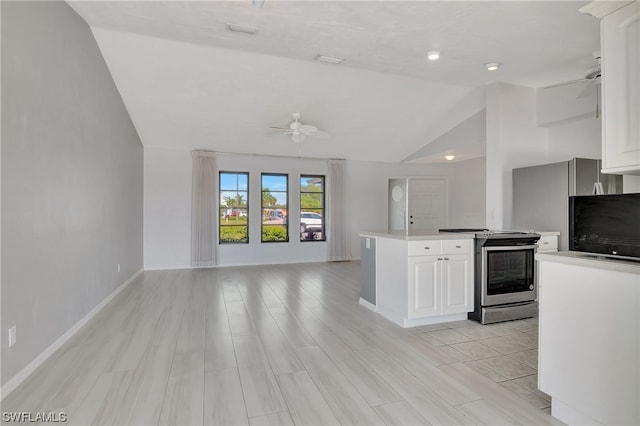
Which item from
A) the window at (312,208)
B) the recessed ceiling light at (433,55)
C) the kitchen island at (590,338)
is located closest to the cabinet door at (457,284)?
the kitchen island at (590,338)

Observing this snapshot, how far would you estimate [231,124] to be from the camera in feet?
20.2

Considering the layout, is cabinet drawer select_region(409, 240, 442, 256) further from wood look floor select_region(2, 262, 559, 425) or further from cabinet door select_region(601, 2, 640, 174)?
cabinet door select_region(601, 2, 640, 174)

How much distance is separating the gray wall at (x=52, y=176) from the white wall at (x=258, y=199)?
2.24 meters

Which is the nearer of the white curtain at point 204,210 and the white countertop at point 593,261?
the white countertop at point 593,261

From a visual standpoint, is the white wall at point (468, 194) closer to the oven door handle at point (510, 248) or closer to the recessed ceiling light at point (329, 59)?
the oven door handle at point (510, 248)

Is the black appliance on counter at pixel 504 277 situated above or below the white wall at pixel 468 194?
below

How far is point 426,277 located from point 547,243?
1.93 m

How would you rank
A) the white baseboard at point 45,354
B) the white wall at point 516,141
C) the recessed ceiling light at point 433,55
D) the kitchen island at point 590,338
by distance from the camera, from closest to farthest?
the kitchen island at point 590,338, the white baseboard at point 45,354, the recessed ceiling light at point 433,55, the white wall at point 516,141

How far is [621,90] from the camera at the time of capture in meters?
1.79

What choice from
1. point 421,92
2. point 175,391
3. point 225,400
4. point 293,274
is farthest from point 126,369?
point 421,92

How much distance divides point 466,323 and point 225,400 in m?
2.68

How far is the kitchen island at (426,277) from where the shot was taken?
3459 millimetres

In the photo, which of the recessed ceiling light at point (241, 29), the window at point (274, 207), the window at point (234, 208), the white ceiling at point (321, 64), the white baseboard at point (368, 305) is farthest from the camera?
the window at point (274, 207)

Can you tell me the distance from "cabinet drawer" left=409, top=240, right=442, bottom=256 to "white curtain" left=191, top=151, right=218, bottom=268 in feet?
15.7
